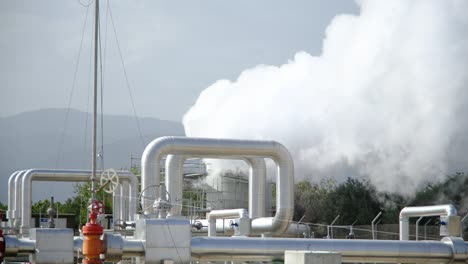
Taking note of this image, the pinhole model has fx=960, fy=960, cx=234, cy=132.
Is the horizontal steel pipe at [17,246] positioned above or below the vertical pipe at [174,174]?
below

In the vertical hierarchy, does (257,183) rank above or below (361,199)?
above

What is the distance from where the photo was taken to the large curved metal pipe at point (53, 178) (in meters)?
42.4

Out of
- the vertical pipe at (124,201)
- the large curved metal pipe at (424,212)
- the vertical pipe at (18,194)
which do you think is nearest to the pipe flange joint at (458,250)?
the large curved metal pipe at (424,212)

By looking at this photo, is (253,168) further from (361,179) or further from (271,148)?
(361,179)

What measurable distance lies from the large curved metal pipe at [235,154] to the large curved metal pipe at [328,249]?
306 inches

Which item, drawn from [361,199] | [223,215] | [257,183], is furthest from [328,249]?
[361,199]

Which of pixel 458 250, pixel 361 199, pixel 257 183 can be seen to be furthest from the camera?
pixel 361 199

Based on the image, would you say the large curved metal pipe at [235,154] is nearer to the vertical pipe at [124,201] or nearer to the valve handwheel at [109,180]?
the valve handwheel at [109,180]

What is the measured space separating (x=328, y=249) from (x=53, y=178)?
976 inches

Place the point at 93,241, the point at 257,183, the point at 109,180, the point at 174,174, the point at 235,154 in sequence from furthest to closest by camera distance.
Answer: the point at 257,183 → the point at 174,174 → the point at 235,154 → the point at 109,180 → the point at 93,241

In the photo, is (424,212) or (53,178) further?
(53,178)

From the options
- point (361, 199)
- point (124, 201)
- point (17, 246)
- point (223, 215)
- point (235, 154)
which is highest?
point (235, 154)

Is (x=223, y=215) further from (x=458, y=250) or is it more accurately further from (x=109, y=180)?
(x=109, y=180)

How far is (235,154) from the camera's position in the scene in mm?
31484
